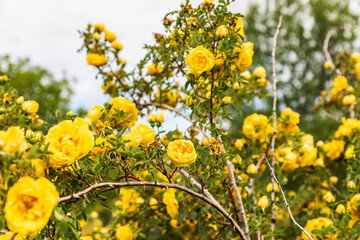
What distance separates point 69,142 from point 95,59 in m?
1.15

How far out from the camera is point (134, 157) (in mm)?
915

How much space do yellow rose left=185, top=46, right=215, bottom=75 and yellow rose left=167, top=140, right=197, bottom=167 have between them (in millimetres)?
318

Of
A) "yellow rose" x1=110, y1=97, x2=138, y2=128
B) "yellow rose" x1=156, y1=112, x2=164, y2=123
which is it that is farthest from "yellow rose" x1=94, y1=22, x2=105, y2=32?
"yellow rose" x1=156, y1=112, x2=164, y2=123

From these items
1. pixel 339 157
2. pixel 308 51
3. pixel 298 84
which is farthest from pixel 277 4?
pixel 339 157

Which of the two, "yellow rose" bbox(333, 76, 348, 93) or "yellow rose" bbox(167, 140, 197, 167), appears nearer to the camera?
"yellow rose" bbox(167, 140, 197, 167)

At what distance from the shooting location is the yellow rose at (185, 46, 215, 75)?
1.03 meters

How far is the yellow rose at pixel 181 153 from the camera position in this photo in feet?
2.80

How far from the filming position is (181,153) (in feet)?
2.85

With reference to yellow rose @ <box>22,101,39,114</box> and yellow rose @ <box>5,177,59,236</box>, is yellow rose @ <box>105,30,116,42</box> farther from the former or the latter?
yellow rose @ <box>5,177,59,236</box>

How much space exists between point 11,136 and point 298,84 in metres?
14.3

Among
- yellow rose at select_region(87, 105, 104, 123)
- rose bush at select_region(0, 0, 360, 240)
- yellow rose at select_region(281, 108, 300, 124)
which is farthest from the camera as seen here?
yellow rose at select_region(281, 108, 300, 124)

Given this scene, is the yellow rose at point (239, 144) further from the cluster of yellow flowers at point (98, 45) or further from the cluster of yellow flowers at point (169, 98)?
the cluster of yellow flowers at point (98, 45)

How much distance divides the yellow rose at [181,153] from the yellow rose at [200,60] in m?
0.32

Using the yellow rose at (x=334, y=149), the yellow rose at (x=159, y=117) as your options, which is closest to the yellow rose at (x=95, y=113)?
the yellow rose at (x=159, y=117)
